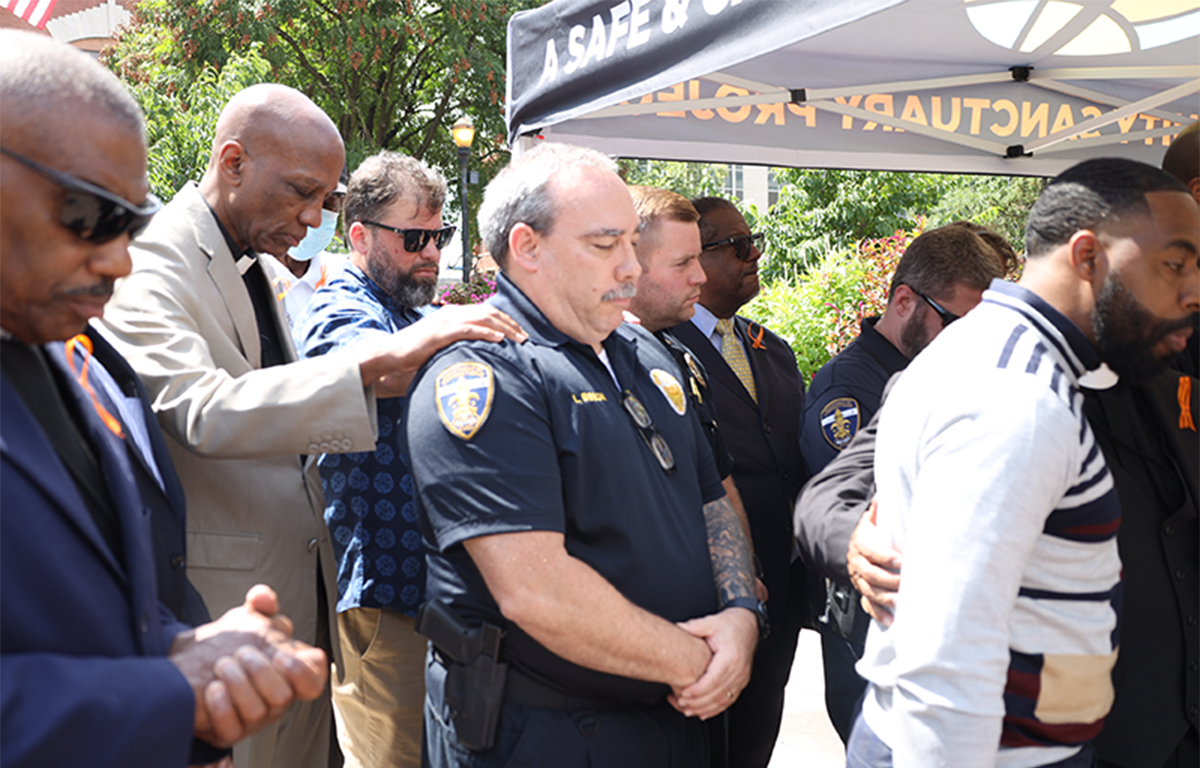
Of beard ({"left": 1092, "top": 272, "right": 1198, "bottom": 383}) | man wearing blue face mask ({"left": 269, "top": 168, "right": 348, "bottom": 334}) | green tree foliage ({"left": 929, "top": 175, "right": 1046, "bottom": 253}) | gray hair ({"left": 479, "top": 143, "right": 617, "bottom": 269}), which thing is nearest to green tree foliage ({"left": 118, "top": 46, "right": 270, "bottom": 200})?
man wearing blue face mask ({"left": 269, "top": 168, "right": 348, "bottom": 334})

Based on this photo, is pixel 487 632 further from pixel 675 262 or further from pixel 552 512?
pixel 675 262

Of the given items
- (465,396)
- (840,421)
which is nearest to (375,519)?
(465,396)

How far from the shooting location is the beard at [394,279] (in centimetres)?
339

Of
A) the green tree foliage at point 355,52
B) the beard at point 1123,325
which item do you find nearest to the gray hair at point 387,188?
the beard at point 1123,325

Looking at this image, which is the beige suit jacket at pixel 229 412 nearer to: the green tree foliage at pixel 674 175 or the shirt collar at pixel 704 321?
the shirt collar at pixel 704 321

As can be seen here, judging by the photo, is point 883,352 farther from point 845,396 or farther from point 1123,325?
point 1123,325

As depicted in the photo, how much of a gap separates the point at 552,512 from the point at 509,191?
0.85 meters

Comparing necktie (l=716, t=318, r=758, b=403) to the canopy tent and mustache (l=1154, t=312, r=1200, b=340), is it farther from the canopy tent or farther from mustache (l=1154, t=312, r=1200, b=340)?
mustache (l=1154, t=312, r=1200, b=340)

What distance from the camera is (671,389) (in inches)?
96.5

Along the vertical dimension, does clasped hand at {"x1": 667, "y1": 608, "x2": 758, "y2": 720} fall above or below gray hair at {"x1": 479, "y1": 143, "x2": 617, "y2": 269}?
below

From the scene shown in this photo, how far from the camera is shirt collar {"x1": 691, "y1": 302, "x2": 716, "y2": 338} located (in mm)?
3777

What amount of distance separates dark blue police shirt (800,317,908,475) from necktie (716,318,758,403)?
34cm

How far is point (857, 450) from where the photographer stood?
2.53m

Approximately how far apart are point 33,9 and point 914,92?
8.31 metres
